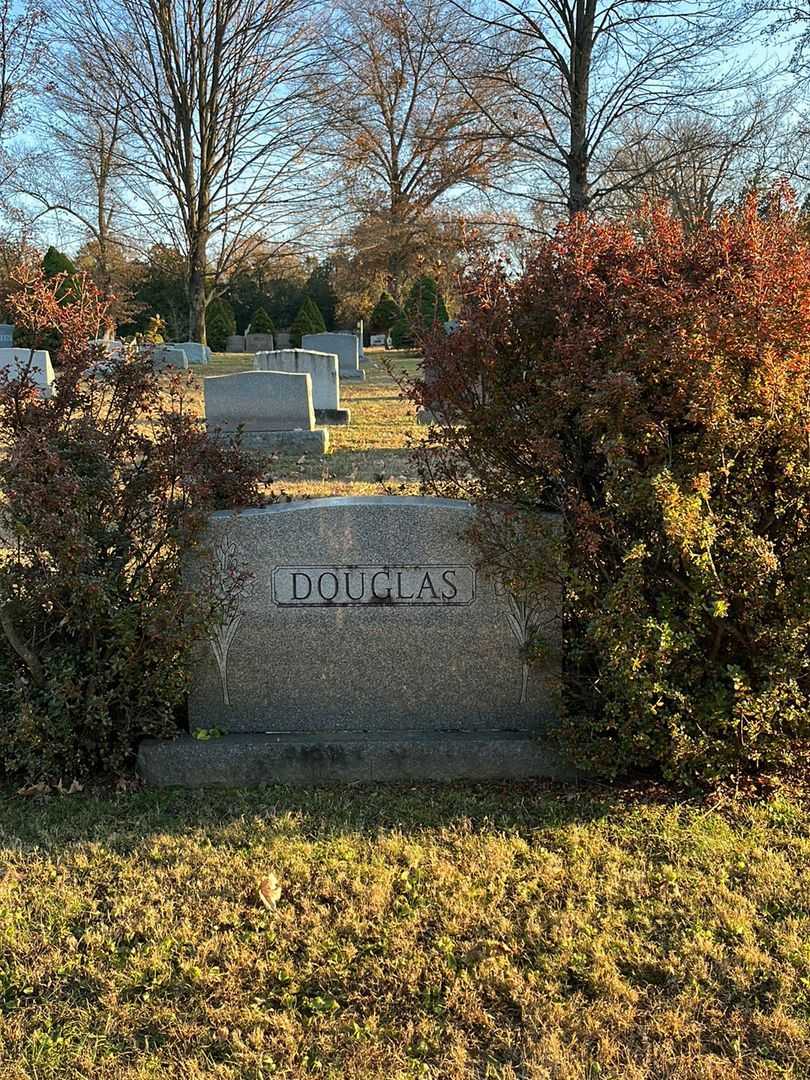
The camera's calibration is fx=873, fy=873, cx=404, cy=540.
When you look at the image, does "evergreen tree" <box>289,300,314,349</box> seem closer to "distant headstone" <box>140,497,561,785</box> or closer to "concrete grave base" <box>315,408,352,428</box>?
"concrete grave base" <box>315,408,352,428</box>

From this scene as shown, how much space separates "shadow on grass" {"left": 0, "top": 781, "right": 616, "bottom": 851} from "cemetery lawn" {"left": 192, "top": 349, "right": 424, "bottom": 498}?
182 centimetres

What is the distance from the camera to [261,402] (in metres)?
12.1

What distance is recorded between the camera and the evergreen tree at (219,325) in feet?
132

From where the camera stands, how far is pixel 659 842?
318 centimetres

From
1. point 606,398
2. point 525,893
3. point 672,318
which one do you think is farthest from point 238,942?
point 672,318

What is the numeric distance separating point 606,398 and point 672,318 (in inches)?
16.6

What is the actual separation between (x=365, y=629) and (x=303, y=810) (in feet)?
2.75

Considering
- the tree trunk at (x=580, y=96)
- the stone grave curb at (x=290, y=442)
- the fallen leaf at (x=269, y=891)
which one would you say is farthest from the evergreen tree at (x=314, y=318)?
the fallen leaf at (x=269, y=891)

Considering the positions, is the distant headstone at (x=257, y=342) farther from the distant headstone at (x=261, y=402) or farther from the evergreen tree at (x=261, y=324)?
the distant headstone at (x=261, y=402)

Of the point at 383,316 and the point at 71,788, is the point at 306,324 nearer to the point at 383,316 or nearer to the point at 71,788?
the point at 383,316

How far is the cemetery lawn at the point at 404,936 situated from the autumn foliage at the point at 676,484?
39 centimetres

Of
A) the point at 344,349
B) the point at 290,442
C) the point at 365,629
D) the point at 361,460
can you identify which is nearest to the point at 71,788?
the point at 365,629

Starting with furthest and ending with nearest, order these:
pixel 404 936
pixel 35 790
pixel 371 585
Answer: pixel 371 585
pixel 35 790
pixel 404 936

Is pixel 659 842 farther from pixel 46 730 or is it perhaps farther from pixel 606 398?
pixel 46 730
